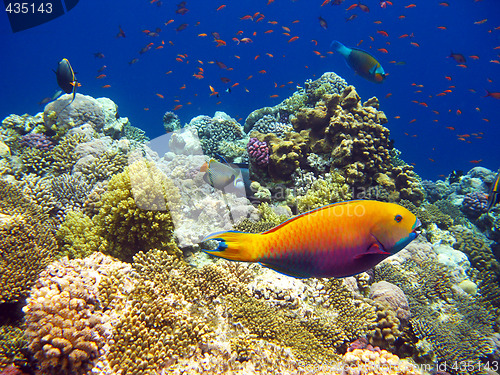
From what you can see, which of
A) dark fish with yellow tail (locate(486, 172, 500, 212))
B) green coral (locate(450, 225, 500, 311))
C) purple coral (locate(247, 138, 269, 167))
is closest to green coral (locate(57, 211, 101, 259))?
purple coral (locate(247, 138, 269, 167))

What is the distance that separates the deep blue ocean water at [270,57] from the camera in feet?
264

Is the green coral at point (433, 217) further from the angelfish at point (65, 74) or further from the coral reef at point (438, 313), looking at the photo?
the angelfish at point (65, 74)

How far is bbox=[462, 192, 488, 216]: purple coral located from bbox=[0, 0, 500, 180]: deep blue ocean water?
74.6 meters

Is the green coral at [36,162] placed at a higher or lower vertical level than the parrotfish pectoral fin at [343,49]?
lower

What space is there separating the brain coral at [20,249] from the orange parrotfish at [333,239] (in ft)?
12.7

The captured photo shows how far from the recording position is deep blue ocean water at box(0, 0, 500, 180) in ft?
264

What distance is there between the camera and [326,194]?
5195 millimetres

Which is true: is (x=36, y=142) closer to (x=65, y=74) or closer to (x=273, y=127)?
(x=65, y=74)

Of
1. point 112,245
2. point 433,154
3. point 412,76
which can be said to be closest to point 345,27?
point 412,76

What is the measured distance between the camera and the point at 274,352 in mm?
2758

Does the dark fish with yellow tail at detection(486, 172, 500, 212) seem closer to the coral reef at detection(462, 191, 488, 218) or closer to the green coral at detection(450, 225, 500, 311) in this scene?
the green coral at detection(450, 225, 500, 311)

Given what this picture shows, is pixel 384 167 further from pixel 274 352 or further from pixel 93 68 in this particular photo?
pixel 93 68

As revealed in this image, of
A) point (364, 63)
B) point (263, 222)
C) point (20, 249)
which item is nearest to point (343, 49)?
point (364, 63)

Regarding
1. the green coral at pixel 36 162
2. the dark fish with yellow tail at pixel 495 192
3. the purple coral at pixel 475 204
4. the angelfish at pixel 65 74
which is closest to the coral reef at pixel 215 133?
the angelfish at pixel 65 74
